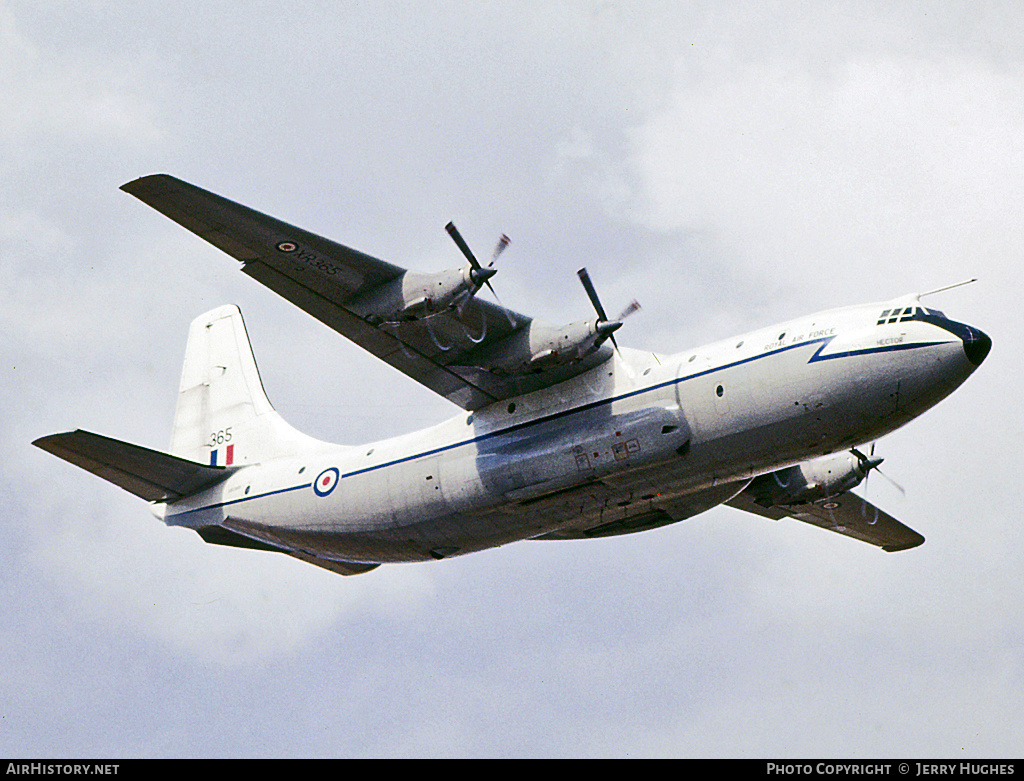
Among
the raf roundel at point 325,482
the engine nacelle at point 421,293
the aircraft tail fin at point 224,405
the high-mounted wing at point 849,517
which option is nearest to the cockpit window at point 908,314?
the engine nacelle at point 421,293

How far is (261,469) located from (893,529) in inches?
655

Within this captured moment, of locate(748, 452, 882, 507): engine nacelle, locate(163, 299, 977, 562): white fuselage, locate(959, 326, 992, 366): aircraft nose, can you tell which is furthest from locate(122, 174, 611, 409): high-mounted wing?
locate(748, 452, 882, 507): engine nacelle

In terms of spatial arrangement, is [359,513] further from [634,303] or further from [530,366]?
[634,303]

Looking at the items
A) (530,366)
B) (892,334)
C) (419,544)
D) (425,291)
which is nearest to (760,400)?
(892,334)

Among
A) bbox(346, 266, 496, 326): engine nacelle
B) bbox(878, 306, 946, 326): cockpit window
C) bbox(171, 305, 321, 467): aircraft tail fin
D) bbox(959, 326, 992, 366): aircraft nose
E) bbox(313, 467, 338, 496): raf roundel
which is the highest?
bbox(171, 305, 321, 467): aircraft tail fin

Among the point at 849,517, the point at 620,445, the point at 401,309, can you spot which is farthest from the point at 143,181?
Result: the point at 849,517

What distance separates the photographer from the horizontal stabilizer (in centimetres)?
2700

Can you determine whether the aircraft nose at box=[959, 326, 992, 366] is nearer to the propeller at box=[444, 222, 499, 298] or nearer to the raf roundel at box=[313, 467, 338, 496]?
the propeller at box=[444, 222, 499, 298]

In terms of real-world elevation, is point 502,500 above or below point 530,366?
below

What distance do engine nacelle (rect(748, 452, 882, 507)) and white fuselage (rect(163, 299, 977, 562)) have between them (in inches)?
148

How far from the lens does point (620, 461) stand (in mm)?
24328

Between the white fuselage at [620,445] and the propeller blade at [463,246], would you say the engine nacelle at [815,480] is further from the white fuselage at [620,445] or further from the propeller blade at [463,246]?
the propeller blade at [463,246]

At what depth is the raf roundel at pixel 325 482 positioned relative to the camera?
2796 centimetres

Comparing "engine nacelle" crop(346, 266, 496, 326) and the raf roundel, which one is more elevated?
"engine nacelle" crop(346, 266, 496, 326)
